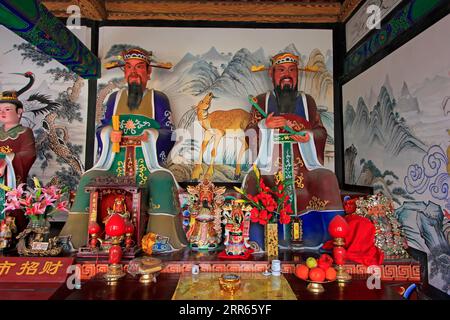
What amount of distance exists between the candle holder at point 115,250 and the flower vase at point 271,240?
1410 mm

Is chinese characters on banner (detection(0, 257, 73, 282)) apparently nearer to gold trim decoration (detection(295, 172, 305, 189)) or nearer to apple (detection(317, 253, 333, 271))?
apple (detection(317, 253, 333, 271))

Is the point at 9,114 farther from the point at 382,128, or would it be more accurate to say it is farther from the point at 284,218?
the point at 382,128

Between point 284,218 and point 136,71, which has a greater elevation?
point 136,71

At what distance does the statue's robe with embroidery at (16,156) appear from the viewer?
340 cm

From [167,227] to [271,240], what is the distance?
1116mm

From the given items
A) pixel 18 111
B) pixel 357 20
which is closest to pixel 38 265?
pixel 18 111

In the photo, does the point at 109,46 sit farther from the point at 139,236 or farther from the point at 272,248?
the point at 272,248

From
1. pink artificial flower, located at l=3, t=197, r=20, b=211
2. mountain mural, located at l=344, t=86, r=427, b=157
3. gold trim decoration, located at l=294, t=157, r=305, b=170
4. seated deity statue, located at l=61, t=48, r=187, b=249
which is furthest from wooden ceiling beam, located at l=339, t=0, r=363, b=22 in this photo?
pink artificial flower, located at l=3, t=197, r=20, b=211

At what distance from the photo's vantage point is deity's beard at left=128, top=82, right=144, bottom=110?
3.60 m

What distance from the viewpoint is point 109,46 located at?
15.1 feet

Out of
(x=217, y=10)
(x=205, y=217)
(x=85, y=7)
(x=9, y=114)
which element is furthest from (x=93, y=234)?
(x=217, y=10)

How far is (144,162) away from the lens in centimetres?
341
